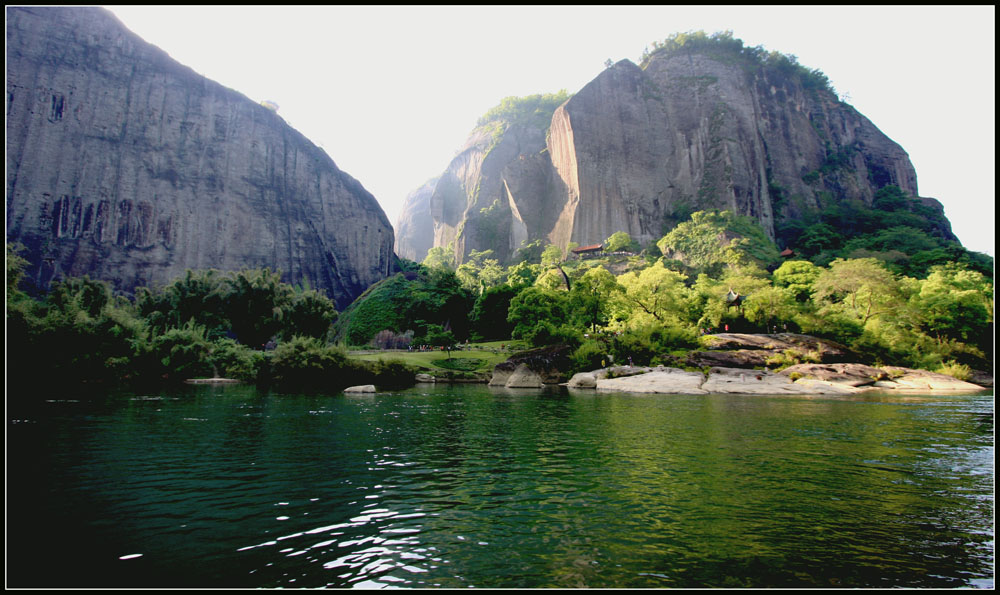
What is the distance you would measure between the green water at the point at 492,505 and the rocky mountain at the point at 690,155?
93.4 meters

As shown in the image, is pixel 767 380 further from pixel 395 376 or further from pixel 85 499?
pixel 85 499

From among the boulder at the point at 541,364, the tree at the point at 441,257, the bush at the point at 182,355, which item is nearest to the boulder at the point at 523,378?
the boulder at the point at 541,364

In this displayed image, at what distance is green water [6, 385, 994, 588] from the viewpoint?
6211mm

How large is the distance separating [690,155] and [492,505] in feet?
372

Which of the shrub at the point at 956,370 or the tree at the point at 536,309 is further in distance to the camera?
the tree at the point at 536,309

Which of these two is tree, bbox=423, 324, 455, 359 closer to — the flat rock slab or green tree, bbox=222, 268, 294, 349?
the flat rock slab

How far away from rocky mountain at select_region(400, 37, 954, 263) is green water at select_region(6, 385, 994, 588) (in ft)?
306

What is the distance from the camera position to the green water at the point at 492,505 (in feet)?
20.4

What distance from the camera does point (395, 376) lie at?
4200 centimetres

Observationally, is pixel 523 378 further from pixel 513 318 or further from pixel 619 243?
pixel 619 243

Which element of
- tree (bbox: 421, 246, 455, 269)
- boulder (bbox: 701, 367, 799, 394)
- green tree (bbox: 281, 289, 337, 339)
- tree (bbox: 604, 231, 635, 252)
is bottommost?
boulder (bbox: 701, 367, 799, 394)

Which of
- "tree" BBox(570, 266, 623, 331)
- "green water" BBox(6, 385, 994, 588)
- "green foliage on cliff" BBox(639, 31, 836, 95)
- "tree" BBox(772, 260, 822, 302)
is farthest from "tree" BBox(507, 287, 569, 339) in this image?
"green foliage on cliff" BBox(639, 31, 836, 95)

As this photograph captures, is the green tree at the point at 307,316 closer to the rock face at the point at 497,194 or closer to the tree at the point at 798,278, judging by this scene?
the tree at the point at 798,278

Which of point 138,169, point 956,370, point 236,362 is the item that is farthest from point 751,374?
point 138,169
